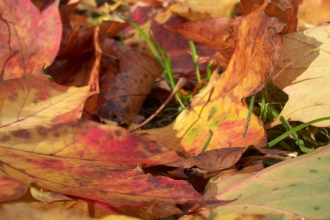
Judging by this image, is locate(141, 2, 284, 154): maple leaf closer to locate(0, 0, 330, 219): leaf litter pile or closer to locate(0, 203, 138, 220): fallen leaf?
locate(0, 0, 330, 219): leaf litter pile

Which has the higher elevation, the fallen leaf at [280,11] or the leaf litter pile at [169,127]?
the fallen leaf at [280,11]

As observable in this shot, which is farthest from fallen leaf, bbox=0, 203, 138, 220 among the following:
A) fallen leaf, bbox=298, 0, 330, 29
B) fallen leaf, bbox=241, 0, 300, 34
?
fallen leaf, bbox=298, 0, 330, 29

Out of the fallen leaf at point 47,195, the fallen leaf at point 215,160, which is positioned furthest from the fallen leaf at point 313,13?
the fallen leaf at point 47,195

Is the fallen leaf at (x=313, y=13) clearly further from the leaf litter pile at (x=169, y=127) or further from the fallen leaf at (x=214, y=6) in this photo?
the fallen leaf at (x=214, y=6)

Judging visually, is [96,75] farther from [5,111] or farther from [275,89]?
[275,89]

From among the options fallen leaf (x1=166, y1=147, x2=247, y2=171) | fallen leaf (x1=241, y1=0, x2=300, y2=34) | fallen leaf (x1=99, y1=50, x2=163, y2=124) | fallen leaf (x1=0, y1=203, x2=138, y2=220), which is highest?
fallen leaf (x1=241, y1=0, x2=300, y2=34)

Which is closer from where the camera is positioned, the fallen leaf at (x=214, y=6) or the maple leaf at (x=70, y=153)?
the maple leaf at (x=70, y=153)

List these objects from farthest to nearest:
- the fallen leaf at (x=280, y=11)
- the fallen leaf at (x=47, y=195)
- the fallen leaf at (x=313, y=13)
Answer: the fallen leaf at (x=313, y=13), the fallen leaf at (x=280, y=11), the fallen leaf at (x=47, y=195)

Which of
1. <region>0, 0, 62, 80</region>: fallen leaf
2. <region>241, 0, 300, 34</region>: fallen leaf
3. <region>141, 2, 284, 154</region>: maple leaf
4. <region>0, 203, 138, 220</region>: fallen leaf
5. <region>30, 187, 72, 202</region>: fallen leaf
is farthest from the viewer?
<region>0, 0, 62, 80</region>: fallen leaf
